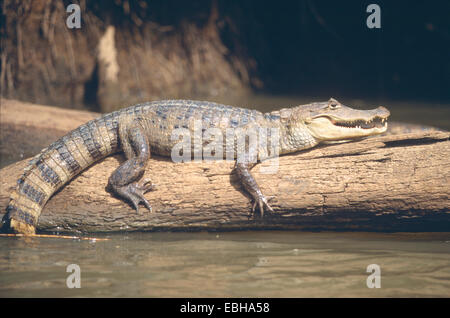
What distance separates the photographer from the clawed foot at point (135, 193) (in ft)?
16.2

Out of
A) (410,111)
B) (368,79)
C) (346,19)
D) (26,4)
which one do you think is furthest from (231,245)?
(346,19)

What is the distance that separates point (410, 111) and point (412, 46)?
2932 mm

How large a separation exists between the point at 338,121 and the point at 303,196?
3.21ft

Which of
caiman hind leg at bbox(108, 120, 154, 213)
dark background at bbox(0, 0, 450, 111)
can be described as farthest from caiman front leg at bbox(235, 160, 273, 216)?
dark background at bbox(0, 0, 450, 111)

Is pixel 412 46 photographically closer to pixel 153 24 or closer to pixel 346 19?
pixel 346 19

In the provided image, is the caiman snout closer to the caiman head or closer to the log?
the caiman head

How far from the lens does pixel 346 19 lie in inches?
517

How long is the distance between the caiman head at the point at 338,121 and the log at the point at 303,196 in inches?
6.4

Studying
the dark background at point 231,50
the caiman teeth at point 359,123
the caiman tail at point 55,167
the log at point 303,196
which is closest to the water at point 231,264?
the log at point 303,196

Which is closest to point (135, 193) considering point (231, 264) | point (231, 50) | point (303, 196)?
point (231, 264)

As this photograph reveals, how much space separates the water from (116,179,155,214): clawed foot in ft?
0.99

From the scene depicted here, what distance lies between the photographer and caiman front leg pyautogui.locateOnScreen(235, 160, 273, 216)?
481cm

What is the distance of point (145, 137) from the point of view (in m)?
5.29

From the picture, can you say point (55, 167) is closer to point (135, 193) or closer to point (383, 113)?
point (135, 193)
